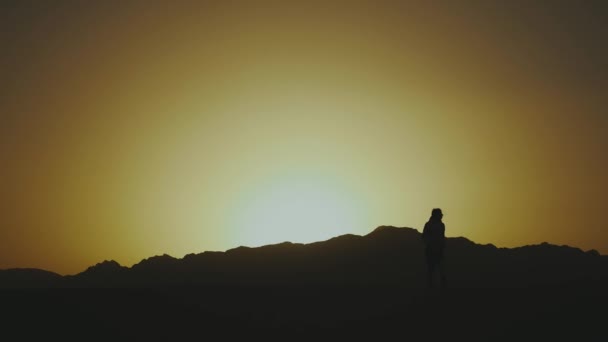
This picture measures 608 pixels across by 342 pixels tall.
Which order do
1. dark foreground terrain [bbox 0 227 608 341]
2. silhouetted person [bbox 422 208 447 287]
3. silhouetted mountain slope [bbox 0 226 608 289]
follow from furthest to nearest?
silhouetted mountain slope [bbox 0 226 608 289]
silhouetted person [bbox 422 208 447 287]
dark foreground terrain [bbox 0 227 608 341]

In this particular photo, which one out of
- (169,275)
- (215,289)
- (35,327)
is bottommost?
(35,327)

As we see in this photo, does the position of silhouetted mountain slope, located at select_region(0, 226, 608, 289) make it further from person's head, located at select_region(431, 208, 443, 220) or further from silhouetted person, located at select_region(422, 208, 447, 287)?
person's head, located at select_region(431, 208, 443, 220)

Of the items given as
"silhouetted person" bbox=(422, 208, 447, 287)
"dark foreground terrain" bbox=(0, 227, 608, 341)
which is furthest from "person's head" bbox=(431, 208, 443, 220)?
"dark foreground terrain" bbox=(0, 227, 608, 341)

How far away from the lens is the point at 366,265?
141250 millimetres

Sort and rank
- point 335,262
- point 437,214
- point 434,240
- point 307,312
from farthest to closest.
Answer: point 335,262 → point 437,214 → point 434,240 → point 307,312

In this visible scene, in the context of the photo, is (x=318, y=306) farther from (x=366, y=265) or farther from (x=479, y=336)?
(x=366, y=265)

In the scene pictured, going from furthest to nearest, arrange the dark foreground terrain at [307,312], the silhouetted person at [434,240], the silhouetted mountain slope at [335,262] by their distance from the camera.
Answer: the silhouetted mountain slope at [335,262]
the silhouetted person at [434,240]
the dark foreground terrain at [307,312]

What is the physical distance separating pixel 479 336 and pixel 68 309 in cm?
1193

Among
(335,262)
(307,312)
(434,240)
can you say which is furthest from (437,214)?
(335,262)

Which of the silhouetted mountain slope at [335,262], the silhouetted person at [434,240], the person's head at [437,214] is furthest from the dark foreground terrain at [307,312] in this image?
the silhouetted mountain slope at [335,262]

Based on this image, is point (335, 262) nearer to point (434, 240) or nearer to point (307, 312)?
point (434, 240)

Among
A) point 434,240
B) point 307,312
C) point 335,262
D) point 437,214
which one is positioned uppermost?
point 335,262

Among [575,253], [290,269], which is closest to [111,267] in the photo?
[290,269]

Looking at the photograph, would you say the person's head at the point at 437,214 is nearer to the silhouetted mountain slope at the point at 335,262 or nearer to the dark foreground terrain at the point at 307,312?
the dark foreground terrain at the point at 307,312
